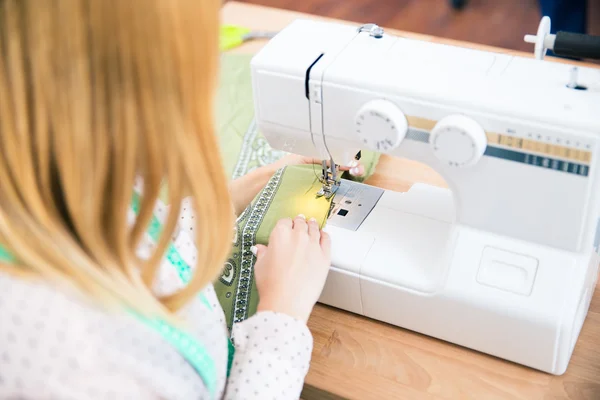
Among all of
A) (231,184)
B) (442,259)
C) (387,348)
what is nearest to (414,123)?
(442,259)

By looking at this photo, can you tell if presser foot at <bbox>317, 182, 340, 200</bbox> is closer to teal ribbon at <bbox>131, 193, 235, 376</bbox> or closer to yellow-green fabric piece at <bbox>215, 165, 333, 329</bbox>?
yellow-green fabric piece at <bbox>215, 165, 333, 329</bbox>

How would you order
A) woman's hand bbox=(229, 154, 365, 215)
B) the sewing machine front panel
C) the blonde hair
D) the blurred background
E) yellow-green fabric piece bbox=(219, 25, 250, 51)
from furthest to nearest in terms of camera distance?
the blurred background
yellow-green fabric piece bbox=(219, 25, 250, 51)
woman's hand bbox=(229, 154, 365, 215)
the sewing machine front panel
the blonde hair

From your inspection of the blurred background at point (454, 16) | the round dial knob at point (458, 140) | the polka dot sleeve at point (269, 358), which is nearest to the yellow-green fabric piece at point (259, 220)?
the polka dot sleeve at point (269, 358)

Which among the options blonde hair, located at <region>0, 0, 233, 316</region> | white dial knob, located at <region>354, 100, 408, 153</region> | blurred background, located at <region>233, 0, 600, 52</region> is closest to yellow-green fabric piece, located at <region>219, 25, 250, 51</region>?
white dial knob, located at <region>354, 100, 408, 153</region>

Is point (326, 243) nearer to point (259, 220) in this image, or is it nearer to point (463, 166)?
point (259, 220)

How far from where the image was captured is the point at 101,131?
1.97ft

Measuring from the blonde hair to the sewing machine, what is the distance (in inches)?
10.4

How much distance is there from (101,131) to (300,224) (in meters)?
0.45

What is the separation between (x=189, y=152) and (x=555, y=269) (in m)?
0.51

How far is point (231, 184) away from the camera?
119 cm

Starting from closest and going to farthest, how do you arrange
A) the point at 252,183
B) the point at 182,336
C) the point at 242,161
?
1. the point at 182,336
2. the point at 252,183
3. the point at 242,161

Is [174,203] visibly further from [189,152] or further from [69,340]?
[69,340]

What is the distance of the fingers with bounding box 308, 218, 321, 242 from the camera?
0.98m

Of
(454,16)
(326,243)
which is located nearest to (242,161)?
(326,243)
